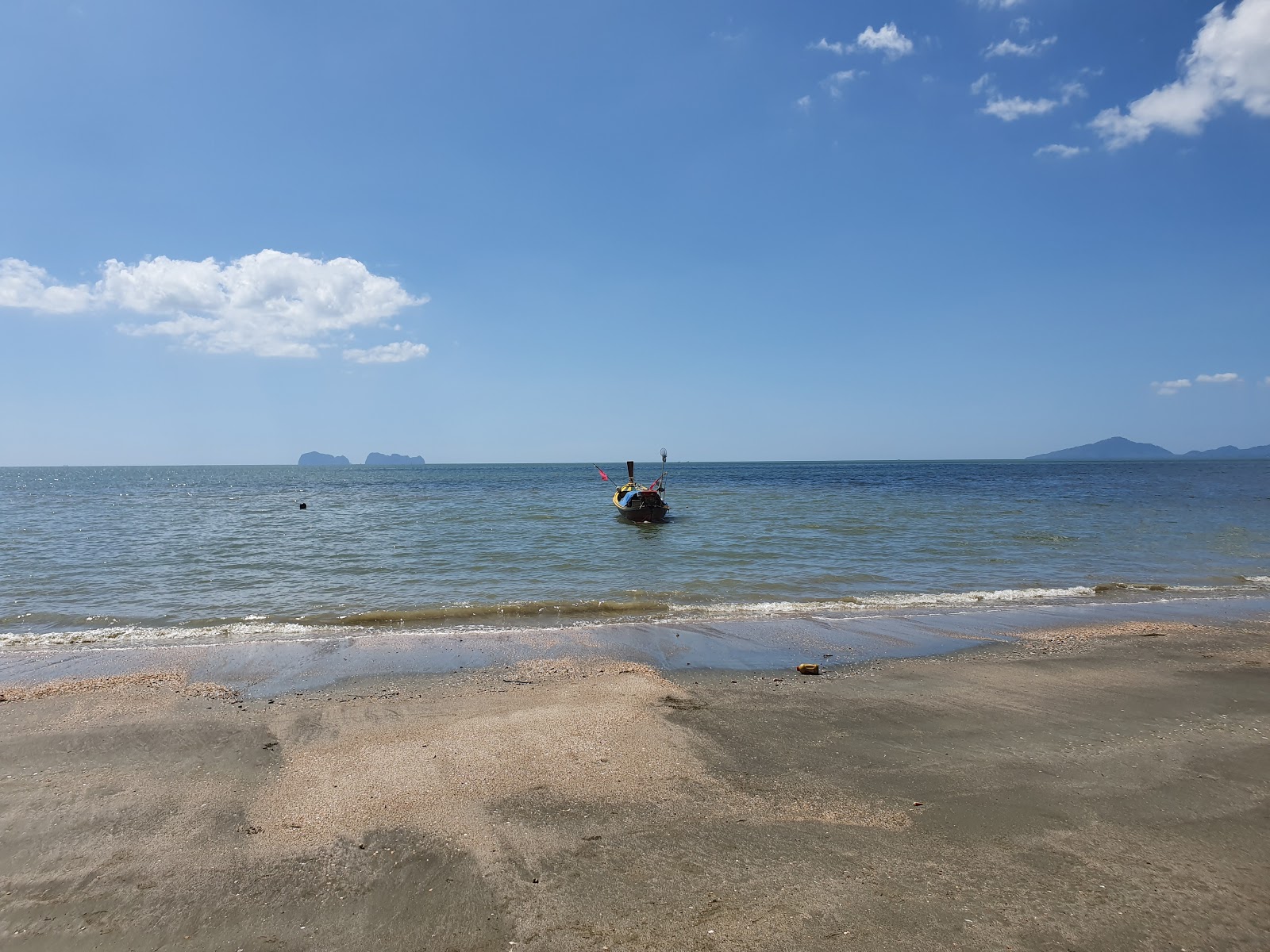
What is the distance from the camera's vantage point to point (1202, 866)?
4.23 m

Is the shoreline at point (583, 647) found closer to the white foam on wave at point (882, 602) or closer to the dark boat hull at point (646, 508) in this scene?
the white foam on wave at point (882, 602)

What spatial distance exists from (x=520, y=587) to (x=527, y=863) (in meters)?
11.4

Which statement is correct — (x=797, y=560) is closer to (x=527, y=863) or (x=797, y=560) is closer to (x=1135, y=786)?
(x=1135, y=786)

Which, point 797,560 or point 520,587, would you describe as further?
point 797,560

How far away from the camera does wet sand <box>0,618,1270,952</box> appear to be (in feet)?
12.3

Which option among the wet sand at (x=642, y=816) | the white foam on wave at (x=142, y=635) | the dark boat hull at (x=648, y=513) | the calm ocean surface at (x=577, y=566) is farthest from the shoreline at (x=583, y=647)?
the dark boat hull at (x=648, y=513)

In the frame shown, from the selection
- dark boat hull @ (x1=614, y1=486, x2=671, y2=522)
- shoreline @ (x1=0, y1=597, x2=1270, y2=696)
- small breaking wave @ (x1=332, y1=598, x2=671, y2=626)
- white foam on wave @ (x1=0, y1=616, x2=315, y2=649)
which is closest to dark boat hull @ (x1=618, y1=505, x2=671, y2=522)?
dark boat hull @ (x1=614, y1=486, x2=671, y2=522)

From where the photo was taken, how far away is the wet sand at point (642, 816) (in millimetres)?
3754

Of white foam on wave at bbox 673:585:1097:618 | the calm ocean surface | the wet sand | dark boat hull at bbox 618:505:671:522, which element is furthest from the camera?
dark boat hull at bbox 618:505:671:522

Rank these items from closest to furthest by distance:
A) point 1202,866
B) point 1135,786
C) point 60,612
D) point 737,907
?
1. point 737,907
2. point 1202,866
3. point 1135,786
4. point 60,612

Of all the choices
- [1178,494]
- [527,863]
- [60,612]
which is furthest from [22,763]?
[1178,494]

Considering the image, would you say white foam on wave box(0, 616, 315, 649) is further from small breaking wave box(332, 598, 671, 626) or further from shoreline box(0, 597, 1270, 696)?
small breaking wave box(332, 598, 671, 626)

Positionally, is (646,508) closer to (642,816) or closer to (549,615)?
(549,615)

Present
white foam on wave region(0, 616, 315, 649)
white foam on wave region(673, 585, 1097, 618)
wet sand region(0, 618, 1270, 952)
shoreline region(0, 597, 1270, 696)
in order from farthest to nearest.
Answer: white foam on wave region(673, 585, 1097, 618) < white foam on wave region(0, 616, 315, 649) < shoreline region(0, 597, 1270, 696) < wet sand region(0, 618, 1270, 952)
